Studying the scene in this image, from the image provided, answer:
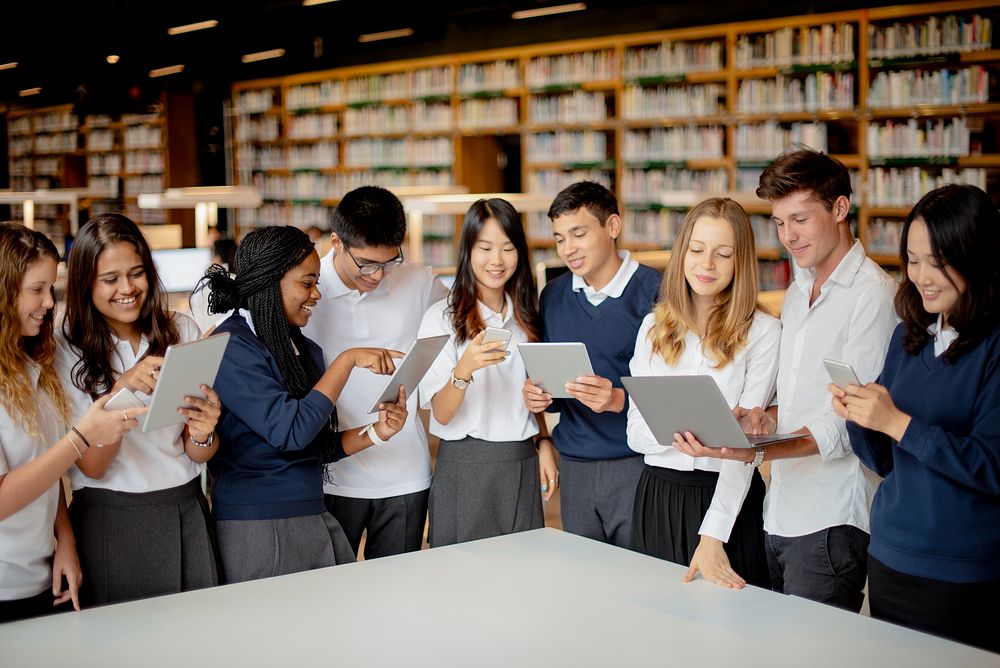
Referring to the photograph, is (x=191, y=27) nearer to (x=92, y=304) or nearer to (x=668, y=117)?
(x=668, y=117)

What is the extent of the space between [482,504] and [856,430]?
98 centimetres

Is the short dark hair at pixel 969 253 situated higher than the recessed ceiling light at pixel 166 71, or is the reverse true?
the recessed ceiling light at pixel 166 71

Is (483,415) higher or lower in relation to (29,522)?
higher

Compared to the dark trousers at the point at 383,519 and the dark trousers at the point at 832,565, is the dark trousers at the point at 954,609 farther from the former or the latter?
the dark trousers at the point at 383,519

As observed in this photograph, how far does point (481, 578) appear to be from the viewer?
6.48ft

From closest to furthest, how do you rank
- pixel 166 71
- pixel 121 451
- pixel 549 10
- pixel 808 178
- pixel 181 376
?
pixel 181 376 → pixel 121 451 → pixel 808 178 → pixel 549 10 → pixel 166 71

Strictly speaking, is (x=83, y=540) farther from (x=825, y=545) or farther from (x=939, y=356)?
(x=939, y=356)

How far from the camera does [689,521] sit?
7.43ft

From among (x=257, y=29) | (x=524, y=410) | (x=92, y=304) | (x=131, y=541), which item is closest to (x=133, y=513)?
(x=131, y=541)

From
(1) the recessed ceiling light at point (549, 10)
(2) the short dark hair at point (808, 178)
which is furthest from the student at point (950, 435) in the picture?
(1) the recessed ceiling light at point (549, 10)

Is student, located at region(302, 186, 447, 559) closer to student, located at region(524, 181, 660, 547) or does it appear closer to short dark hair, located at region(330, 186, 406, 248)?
short dark hair, located at region(330, 186, 406, 248)

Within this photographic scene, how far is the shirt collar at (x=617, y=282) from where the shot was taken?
2.59 meters

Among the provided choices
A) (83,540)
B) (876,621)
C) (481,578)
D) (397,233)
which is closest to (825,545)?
(876,621)

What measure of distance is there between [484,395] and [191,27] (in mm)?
8997
